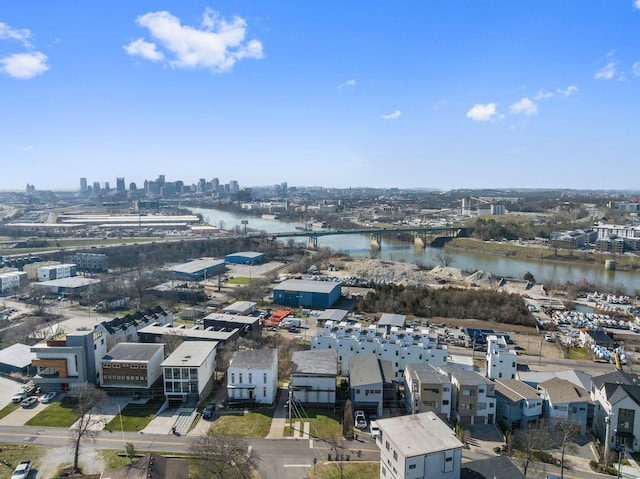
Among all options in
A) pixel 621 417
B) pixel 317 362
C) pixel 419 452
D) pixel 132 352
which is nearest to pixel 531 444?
pixel 621 417

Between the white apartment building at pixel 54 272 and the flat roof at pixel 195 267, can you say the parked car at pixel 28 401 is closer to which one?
the flat roof at pixel 195 267

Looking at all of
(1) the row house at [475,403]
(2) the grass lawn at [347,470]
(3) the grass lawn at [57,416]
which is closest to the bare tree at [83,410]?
(3) the grass lawn at [57,416]

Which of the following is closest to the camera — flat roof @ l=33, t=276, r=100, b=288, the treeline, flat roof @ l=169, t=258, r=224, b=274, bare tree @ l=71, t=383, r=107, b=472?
bare tree @ l=71, t=383, r=107, b=472

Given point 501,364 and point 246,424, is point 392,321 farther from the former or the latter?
point 246,424

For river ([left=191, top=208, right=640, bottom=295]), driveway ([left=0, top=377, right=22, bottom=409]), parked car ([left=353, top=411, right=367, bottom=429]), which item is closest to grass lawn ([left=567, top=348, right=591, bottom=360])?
parked car ([left=353, top=411, right=367, bottom=429])

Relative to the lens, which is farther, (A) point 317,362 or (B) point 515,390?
(A) point 317,362

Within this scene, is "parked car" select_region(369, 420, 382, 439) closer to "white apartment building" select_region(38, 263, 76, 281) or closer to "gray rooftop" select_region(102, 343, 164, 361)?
"gray rooftop" select_region(102, 343, 164, 361)

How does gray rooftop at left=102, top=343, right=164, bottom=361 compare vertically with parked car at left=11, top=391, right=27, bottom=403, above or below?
above
